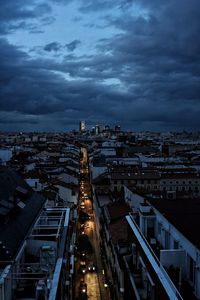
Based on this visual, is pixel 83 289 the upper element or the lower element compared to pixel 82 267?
lower

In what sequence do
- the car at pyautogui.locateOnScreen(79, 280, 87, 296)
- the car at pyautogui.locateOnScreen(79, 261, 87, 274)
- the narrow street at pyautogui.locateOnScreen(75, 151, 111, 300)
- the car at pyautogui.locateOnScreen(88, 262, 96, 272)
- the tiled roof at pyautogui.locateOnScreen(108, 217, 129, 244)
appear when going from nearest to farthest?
the tiled roof at pyautogui.locateOnScreen(108, 217, 129, 244) → the car at pyautogui.locateOnScreen(79, 280, 87, 296) → the narrow street at pyautogui.locateOnScreen(75, 151, 111, 300) → the car at pyautogui.locateOnScreen(79, 261, 87, 274) → the car at pyautogui.locateOnScreen(88, 262, 96, 272)

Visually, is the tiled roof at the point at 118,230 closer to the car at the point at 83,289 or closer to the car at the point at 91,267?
the car at the point at 83,289

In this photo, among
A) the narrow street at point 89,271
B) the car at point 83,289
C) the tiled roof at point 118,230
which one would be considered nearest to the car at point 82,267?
the narrow street at point 89,271

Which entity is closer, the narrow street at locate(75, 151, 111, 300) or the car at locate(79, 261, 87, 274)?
the narrow street at locate(75, 151, 111, 300)

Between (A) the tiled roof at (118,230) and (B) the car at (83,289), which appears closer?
(A) the tiled roof at (118,230)

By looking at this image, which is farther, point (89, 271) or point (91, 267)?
point (91, 267)

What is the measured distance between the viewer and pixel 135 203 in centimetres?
5453

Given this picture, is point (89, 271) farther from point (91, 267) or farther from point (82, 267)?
point (82, 267)

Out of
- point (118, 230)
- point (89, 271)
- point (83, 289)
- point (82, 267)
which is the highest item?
point (118, 230)

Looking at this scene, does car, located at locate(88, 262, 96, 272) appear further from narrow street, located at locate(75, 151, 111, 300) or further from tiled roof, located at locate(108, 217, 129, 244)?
tiled roof, located at locate(108, 217, 129, 244)

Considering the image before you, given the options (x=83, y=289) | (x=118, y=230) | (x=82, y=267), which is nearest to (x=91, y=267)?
(x=82, y=267)

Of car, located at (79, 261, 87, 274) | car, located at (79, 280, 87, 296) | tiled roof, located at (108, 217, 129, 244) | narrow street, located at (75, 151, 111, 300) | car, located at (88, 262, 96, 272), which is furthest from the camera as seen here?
car, located at (88, 262, 96, 272)

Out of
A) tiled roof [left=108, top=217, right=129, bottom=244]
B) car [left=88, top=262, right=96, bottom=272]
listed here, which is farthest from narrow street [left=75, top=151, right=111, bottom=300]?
tiled roof [left=108, top=217, right=129, bottom=244]

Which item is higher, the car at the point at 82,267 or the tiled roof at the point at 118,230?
the tiled roof at the point at 118,230
